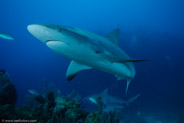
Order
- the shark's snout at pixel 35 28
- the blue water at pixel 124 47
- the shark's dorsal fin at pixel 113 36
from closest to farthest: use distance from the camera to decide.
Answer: the shark's snout at pixel 35 28 < the shark's dorsal fin at pixel 113 36 < the blue water at pixel 124 47

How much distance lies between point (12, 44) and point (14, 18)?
2173cm

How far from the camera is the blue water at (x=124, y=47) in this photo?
27.3m

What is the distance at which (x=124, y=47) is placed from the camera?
30.9 metres

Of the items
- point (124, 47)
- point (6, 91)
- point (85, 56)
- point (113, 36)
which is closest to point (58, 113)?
point (85, 56)

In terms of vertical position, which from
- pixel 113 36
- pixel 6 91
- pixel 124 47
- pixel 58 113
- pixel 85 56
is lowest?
pixel 58 113

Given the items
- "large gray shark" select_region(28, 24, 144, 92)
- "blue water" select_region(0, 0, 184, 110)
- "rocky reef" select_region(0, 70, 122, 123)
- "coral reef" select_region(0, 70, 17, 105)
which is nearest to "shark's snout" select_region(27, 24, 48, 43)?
"large gray shark" select_region(28, 24, 144, 92)

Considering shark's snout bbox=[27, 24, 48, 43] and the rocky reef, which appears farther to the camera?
the rocky reef

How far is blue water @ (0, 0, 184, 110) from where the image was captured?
27.3 meters

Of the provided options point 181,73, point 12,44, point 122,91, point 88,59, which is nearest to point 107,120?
point 88,59

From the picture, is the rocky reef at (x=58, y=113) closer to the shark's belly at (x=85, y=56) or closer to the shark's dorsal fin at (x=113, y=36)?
the shark's belly at (x=85, y=56)

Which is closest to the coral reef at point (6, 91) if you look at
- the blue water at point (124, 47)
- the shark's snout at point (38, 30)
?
the shark's snout at point (38, 30)

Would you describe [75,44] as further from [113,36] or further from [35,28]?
[113,36]

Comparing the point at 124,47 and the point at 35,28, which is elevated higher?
the point at 124,47

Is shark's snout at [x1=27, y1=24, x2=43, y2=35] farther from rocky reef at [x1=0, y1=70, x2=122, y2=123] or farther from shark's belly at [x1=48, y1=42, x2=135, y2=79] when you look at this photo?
rocky reef at [x1=0, y1=70, x2=122, y2=123]
